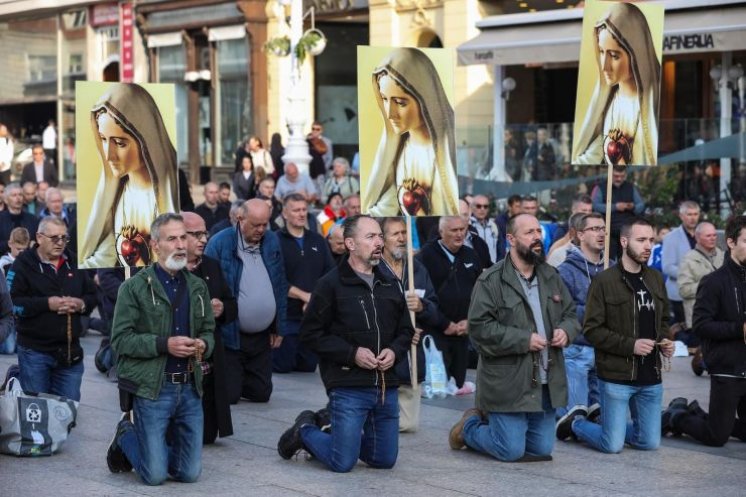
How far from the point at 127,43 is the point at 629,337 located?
31630 millimetres

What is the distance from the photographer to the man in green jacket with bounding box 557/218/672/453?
34.7 feet

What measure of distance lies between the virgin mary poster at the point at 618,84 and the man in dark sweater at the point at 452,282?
4.88 ft

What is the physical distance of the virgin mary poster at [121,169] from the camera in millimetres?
10602

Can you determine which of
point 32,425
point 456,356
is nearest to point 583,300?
point 456,356

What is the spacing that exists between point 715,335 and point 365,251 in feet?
8.81

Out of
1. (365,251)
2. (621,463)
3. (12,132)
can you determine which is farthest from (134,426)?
(12,132)

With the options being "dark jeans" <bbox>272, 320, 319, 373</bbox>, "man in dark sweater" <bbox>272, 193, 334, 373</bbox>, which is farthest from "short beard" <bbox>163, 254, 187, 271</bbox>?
"dark jeans" <bbox>272, 320, 319, 373</bbox>

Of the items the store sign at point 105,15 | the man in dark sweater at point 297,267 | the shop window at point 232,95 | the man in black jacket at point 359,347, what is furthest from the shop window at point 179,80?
the man in black jacket at point 359,347

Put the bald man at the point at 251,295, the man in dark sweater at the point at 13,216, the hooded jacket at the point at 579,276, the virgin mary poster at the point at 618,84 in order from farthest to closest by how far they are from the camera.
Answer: the man in dark sweater at the point at 13,216 → the bald man at the point at 251,295 → the virgin mary poster at the point at 618,84 → the hooded jacket at the point at 579,276

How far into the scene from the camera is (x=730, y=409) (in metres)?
10.9

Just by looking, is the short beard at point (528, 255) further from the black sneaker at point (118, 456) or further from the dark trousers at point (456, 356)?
the dark trousers at point (456, 356)

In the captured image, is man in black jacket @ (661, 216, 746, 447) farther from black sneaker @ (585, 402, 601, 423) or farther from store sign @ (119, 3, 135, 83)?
store sign @ (119, 3, 135, 83)

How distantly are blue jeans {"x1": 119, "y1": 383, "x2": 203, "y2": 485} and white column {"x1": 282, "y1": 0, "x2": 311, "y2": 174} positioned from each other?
15504mm

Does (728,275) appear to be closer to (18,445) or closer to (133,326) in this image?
(133,326)
